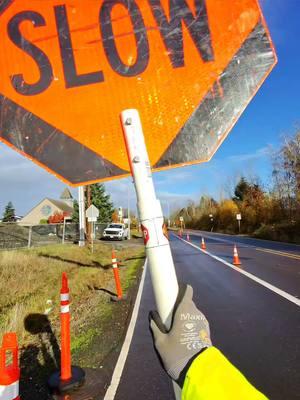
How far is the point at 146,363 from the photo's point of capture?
5426mm

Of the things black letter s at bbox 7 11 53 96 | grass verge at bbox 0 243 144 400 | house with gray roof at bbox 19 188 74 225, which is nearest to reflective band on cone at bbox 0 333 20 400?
black letter s at bbox 7 11 53 96

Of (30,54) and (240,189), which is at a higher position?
(240,189)

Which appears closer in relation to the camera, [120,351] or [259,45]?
[259,45]

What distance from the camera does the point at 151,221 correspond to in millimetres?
1612

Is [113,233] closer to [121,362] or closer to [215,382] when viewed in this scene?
[121,362]

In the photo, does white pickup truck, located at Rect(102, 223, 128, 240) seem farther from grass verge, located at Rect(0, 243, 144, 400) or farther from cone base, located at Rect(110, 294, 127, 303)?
cone base, located at Rect(110, 294, 127, 303)

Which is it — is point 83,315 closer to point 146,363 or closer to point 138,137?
point 146,363

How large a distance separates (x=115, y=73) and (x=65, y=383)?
413 cm

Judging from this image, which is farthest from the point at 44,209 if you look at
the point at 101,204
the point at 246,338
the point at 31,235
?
the point at 246,338

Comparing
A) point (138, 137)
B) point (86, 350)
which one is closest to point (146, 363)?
point (86, 350)

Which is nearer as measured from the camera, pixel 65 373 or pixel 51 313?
pixel 65 373

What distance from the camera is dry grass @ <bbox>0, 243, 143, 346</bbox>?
27.7 feet

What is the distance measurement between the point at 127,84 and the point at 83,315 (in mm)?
8215

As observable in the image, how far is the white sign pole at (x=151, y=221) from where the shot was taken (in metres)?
1.52
